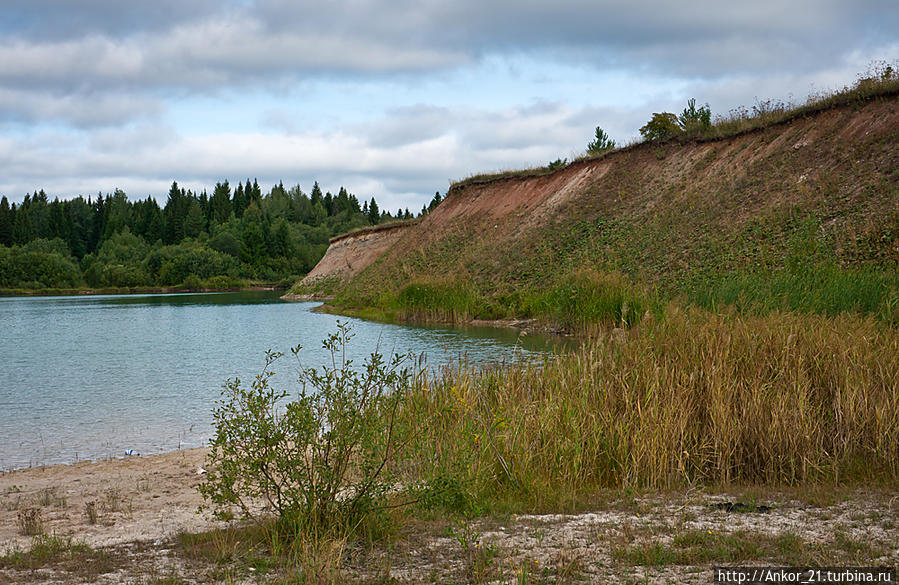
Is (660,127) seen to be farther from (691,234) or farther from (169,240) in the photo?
(169,240)

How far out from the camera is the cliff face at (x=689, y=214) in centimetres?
2359

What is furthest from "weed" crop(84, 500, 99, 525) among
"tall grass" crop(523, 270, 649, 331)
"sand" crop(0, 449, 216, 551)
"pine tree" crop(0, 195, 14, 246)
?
"pine tree" crop(0, 195, 14, 246)

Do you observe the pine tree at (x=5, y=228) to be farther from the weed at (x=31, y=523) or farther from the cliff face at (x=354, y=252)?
the weed at (x=31, y=523)

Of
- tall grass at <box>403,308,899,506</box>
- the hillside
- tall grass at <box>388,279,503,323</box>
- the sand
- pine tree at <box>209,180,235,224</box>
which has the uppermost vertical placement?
pine tree at <box>209,180,235,224</box>

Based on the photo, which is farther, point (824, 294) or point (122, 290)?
point (122, 290)

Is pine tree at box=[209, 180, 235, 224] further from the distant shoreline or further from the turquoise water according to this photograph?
the turquoise water

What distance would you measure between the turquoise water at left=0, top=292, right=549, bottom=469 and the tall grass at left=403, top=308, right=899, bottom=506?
2177 mm

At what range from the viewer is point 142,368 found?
750 inches

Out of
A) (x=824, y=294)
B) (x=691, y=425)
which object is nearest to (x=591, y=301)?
(x=824, y=294)

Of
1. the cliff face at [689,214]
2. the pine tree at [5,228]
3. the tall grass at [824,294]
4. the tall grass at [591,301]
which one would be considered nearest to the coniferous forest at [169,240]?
the pine tree at [5,228]

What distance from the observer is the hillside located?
20.5 m

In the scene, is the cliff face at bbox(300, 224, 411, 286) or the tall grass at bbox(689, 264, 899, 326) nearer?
the tall grass at bbox(689, 264, 899, 326)

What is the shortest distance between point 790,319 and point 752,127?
26117mm

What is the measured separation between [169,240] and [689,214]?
121m
